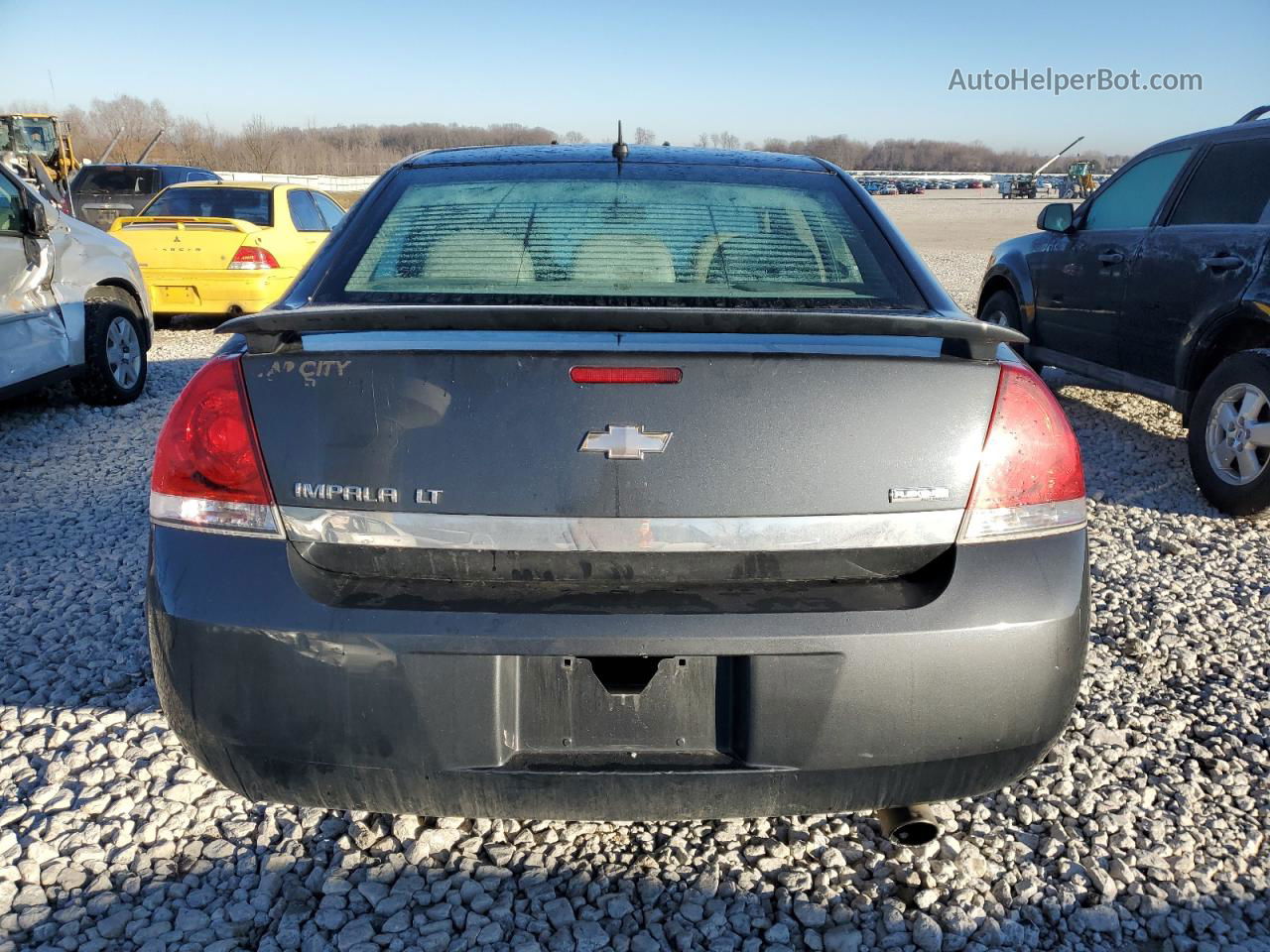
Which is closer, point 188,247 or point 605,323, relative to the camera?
point 605,323

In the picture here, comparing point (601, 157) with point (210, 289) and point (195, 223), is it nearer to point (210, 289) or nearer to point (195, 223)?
point (210, 289)

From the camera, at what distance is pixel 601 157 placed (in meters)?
2.75

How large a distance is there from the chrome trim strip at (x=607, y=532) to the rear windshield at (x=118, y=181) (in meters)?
17.0

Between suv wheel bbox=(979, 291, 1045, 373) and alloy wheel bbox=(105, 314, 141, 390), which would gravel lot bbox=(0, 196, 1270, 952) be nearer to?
alloy wheel bbox=(105, 314, 141, 390)

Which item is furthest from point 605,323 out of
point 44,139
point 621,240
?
point 44,139

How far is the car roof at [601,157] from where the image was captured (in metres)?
2.72

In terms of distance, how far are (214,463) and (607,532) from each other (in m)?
0.75

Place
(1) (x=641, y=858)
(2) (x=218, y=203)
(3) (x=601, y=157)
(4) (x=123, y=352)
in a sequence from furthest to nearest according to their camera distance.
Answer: (2) (x=218, y=203), (4) (x=123, y=352), (3) (x=601, y=157), (1) (x=641, y=858)

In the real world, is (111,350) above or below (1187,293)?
below

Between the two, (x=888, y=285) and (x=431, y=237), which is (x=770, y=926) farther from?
(x=431, y=237)

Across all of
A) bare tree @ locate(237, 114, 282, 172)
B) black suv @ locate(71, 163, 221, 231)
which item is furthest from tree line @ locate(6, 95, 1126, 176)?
black suv @ locate(71, 163, 221, 231)

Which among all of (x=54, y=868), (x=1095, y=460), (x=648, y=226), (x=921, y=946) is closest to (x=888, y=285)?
(x=648, y=226)

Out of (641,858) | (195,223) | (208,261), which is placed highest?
(195,223)

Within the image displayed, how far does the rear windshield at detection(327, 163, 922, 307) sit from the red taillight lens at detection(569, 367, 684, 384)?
0.46m
